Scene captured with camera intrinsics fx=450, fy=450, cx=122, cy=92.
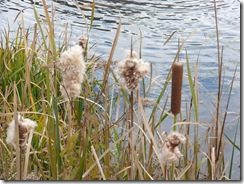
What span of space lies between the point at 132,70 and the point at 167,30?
3.41m

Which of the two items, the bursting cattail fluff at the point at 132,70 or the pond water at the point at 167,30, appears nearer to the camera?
the bursting cattail fluff at the point at 132,70

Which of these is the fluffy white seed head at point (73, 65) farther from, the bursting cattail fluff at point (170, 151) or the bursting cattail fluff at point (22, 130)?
the bursting cattail fluff at point (170, 151)

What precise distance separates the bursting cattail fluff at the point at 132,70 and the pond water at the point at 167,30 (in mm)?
919

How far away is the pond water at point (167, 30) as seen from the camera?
2750 mm

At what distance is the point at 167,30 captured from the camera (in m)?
4.41

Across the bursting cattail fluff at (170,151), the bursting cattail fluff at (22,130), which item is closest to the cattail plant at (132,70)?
the bursting cattail fluff at (170,151)

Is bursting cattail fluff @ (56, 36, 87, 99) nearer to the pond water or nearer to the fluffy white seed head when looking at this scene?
the fluffy white seed head

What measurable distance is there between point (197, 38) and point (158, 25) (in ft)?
2.63

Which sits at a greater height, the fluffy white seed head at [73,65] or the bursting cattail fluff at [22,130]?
the fluffy white seed head at [73,65]

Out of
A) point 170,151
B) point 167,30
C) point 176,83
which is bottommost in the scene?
point 170,151

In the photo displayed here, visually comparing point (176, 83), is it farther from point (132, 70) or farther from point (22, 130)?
point (22, 130)

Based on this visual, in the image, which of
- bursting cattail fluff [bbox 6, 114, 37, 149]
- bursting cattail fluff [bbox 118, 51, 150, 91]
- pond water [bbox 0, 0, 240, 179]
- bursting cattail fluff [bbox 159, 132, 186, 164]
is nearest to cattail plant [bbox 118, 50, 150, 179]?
bursting cattail fluff [bbox 118, 51, 150, 91]

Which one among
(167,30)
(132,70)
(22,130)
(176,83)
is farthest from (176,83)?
(167,30)

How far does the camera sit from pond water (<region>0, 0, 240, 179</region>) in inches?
108
